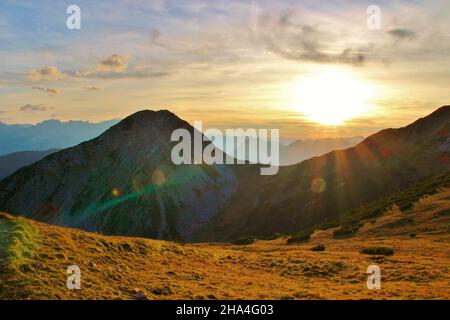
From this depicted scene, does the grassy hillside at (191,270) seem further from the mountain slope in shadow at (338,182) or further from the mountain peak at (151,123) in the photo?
the mountain peak at (151,123)

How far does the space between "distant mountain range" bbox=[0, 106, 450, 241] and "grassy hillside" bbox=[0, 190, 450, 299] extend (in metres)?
66.8

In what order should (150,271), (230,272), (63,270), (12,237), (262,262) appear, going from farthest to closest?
(262,262) < (230,272) < (150,271) < (12,237) < (63,270)

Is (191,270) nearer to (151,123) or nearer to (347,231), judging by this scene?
(347,231)

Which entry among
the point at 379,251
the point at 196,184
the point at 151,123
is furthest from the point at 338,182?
the point at 151,123

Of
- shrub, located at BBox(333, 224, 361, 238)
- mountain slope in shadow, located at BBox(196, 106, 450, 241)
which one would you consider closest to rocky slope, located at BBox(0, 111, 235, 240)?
mountain slope in shadow, located at BBox(196, 106, 450, 241)

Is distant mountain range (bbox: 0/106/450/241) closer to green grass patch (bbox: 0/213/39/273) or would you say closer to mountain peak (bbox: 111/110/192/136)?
mountain peak (bbox: 111/110/192/136)

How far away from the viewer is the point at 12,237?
21109mm

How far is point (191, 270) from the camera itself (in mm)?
25938

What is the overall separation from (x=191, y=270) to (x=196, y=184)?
124m

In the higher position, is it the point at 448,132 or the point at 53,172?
the point at 448,132

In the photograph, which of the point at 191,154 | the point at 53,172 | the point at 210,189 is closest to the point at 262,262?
the point at 210,189

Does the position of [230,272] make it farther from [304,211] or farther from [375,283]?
[304,211]
